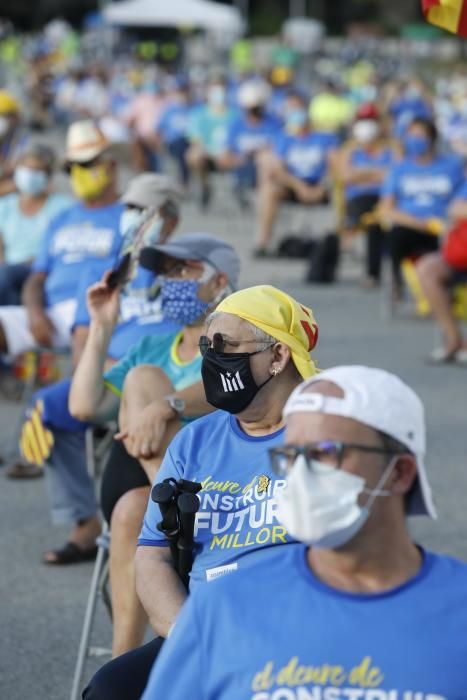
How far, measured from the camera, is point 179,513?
3.47 metres

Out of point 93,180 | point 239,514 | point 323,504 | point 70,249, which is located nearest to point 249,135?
point 93,180

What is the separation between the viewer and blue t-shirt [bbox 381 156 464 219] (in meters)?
12.0

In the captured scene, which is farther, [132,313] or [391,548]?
[132,313]

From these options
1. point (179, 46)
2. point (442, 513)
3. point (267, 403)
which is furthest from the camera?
point (179, 46)

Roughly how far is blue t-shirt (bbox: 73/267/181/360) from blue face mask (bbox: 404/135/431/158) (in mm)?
5623

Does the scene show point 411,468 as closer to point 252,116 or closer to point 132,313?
point 132,313

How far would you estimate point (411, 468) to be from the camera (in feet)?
8.39

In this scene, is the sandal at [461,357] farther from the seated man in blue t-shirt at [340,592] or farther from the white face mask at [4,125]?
the seated man in blue t-shirt at [340,592]

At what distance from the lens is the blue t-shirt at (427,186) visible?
1203cm

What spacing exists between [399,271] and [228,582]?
34.2 feet

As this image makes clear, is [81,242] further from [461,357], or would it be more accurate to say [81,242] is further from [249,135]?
[249,135]

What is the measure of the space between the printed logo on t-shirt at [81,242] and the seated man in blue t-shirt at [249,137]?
10.6 meters

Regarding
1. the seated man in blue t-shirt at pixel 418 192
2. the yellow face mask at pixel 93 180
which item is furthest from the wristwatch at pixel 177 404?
the seated man in blue t-shirt at pixel 418 192

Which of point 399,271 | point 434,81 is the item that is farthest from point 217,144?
point 434,81
